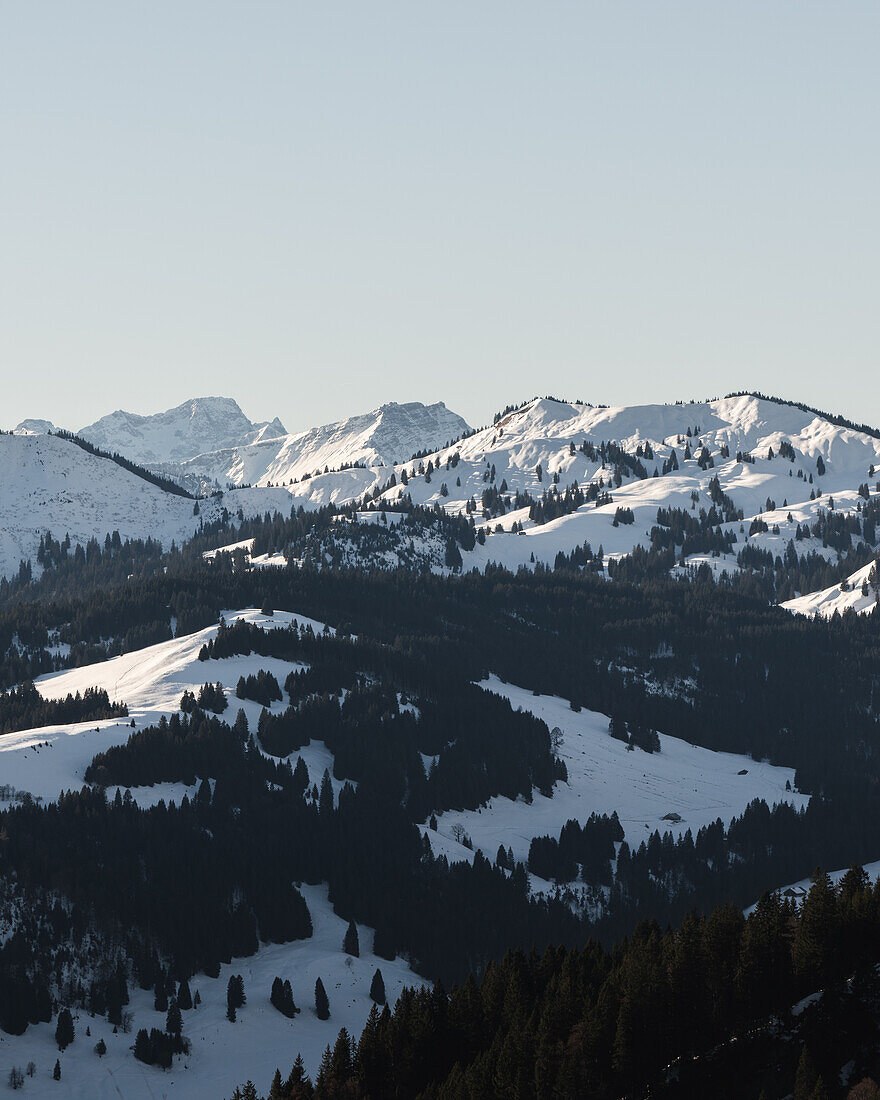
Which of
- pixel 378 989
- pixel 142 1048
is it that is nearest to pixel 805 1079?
pixel 142 1048

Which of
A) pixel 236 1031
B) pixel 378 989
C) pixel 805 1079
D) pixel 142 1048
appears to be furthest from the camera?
pixel 378 989

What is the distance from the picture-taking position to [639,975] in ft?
380

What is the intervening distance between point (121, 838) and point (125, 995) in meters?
30.5

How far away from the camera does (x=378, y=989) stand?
571ft

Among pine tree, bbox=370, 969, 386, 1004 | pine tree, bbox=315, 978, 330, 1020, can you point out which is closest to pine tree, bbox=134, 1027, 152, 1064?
pine tree, bbox=315, 978, 330, 1020

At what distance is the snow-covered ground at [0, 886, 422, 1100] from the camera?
150000 mm

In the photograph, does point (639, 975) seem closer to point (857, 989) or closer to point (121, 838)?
point (857, 989)

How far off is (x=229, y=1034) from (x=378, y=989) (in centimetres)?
2152

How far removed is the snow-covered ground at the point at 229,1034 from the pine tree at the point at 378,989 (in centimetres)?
91

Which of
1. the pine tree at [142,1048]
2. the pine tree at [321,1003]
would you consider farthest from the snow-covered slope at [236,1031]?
the pine tree at [142,1048]

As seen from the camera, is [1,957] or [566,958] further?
[1,957]

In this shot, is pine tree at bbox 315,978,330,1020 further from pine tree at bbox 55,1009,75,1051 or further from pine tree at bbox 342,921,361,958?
pine tree at bbox 55,1009,75,1051

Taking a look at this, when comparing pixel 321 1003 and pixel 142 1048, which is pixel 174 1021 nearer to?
pixel 142 1048

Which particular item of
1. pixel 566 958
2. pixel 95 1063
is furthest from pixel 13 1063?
pixel 566 958
